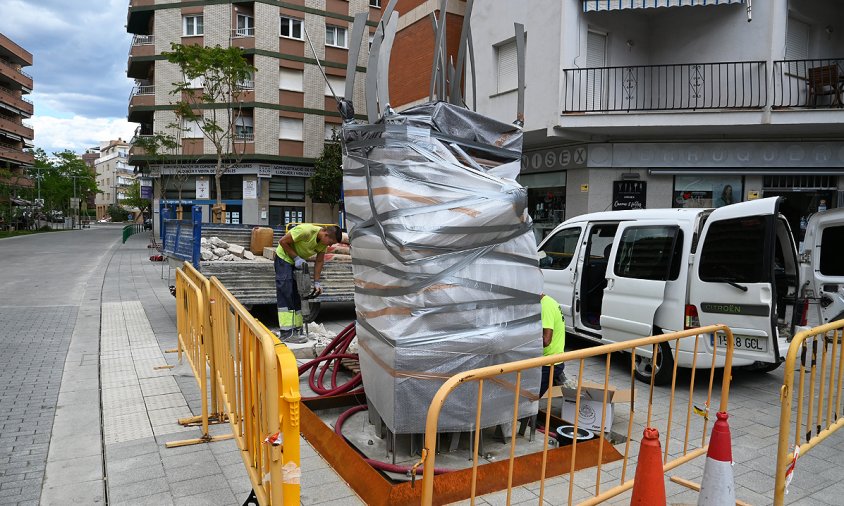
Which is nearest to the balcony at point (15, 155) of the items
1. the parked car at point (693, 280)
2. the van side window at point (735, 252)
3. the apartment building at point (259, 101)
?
the apartment building at point (259, 101)

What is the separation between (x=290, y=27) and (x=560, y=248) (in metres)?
27.7

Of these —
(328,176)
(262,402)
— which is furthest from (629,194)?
(328,176)

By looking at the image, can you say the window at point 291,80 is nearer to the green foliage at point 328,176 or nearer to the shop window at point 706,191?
the green foliage at point 328,176

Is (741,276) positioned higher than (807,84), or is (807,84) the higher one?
(807,84)

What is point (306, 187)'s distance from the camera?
31.2 m

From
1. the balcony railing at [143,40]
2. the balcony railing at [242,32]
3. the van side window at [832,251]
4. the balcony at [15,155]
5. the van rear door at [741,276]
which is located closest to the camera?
the van rear door at [741,276]

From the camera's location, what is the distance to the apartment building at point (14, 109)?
52438 millimetres

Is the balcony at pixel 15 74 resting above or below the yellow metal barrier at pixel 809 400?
above

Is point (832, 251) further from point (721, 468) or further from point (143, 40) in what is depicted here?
point (143, 40)

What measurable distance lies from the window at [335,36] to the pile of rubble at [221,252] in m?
25.5

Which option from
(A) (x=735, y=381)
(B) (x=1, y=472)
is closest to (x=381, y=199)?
(B) (x=1, y=472)

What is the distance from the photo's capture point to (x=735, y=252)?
17.7 feet

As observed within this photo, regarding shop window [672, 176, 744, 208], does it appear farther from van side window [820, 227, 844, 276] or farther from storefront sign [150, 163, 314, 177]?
storefront sign [150, 163, 314, 177]

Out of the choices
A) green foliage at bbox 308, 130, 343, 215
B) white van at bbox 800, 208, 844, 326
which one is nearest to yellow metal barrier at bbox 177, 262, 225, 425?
white van at bbox 800, 208, 844, 326
